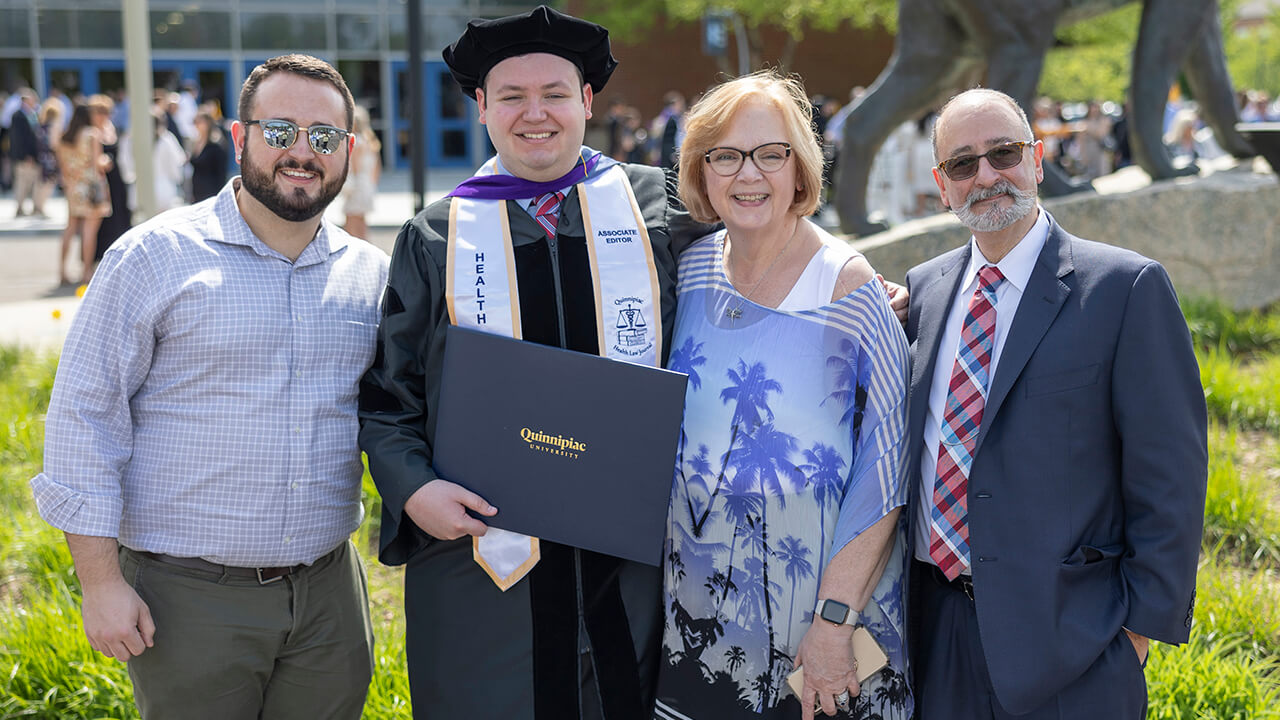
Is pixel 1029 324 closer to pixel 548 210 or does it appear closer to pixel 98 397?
pixel 548 210

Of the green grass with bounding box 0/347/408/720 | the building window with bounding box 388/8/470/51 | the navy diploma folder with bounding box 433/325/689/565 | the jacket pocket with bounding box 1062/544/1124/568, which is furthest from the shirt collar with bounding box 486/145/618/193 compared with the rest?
the building window with bounding box 388/8/470/51

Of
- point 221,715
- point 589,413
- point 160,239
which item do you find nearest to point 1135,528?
point 589,413

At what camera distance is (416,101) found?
334 inches

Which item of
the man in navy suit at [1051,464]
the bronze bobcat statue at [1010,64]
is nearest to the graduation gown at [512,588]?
the man in navy suit at [1051,464]

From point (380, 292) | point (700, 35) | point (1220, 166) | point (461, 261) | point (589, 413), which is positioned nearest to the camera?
point (589, 413)

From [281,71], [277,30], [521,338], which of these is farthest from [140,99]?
[277,30]

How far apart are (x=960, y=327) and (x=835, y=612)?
Answer: 0.69 m

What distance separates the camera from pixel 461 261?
259cm

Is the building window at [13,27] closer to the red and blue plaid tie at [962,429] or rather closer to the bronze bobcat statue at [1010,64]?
the bronze bobcat statue at [1010,64]

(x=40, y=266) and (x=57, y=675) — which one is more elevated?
(x=40, y=266)

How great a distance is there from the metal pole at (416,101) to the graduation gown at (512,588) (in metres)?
5.36

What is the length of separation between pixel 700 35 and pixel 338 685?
29878 millimetres

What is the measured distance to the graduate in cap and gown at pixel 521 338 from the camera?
2578mm

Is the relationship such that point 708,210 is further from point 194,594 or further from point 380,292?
point 194,594
